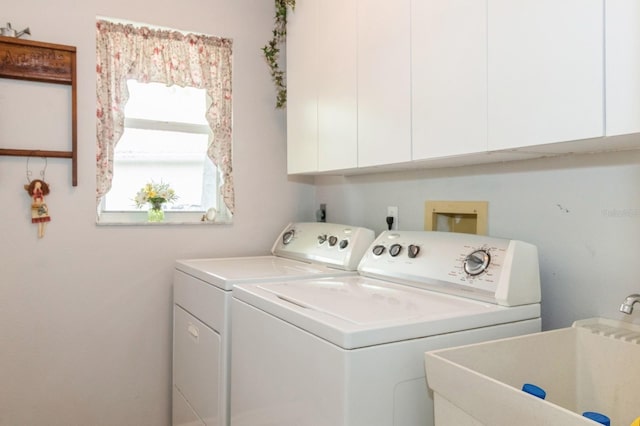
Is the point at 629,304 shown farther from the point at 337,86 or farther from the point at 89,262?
the point at 89,262

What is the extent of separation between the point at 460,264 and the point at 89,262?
1682 millimetres

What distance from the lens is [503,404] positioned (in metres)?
0.86

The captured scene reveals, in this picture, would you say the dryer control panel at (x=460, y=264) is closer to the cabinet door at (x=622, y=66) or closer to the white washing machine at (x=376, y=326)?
the white washing machine at (x=376, y=326)

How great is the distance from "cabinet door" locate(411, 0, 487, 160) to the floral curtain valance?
Result: 1258mm

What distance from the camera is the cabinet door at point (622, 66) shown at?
3.09ft

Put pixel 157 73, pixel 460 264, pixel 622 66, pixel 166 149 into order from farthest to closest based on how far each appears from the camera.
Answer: pixel 166 149
pixel 157 73
pixel 460 264
pixel 622 66

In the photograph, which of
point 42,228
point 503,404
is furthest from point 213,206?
point 503,404

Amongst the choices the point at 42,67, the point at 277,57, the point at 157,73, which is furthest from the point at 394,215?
the point at 42,67

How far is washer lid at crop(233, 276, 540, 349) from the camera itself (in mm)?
1079

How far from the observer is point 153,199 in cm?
237

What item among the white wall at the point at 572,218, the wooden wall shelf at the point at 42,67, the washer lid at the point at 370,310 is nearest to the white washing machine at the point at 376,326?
the washer lid at the point at 370,310

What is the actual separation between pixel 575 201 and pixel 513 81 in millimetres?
443

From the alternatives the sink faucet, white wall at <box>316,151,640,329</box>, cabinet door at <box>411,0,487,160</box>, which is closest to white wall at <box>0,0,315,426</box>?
cabinet door at <box>411,0,487,160</box>

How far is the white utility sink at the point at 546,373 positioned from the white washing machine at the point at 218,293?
83 centimetres
